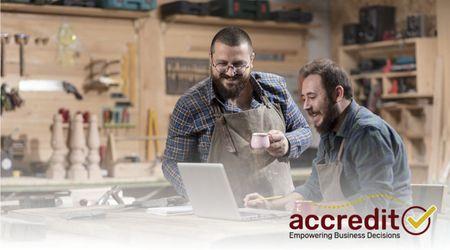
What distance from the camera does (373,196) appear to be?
2.90 meters

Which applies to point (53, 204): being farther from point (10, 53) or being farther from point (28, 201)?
point (10, 53)

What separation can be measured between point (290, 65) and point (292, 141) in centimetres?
458

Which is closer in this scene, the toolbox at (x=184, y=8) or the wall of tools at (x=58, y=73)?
the wall of tools at (x=58, y=73)

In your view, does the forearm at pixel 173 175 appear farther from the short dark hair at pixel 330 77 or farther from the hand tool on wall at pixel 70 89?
the hand tool on wall at pixel 70 89

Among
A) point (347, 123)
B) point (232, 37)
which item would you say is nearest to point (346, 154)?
point (347, 123)

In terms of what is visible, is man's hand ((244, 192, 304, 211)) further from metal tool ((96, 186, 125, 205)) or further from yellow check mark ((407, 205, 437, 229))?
metal tool ((96, 186, 125, 205))

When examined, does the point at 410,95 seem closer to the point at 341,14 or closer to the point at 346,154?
the point at 341,14

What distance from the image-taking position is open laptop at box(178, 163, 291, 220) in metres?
2.98

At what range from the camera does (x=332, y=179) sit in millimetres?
3197

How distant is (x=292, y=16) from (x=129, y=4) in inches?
66.5

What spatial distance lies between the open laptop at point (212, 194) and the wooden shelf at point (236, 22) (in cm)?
448

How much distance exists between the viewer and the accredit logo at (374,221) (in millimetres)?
2920

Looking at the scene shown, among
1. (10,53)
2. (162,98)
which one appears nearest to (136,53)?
(162,98)

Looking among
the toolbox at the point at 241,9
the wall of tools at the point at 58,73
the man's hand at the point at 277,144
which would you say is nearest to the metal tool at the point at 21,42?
the wall of tools at the point at 58,73
